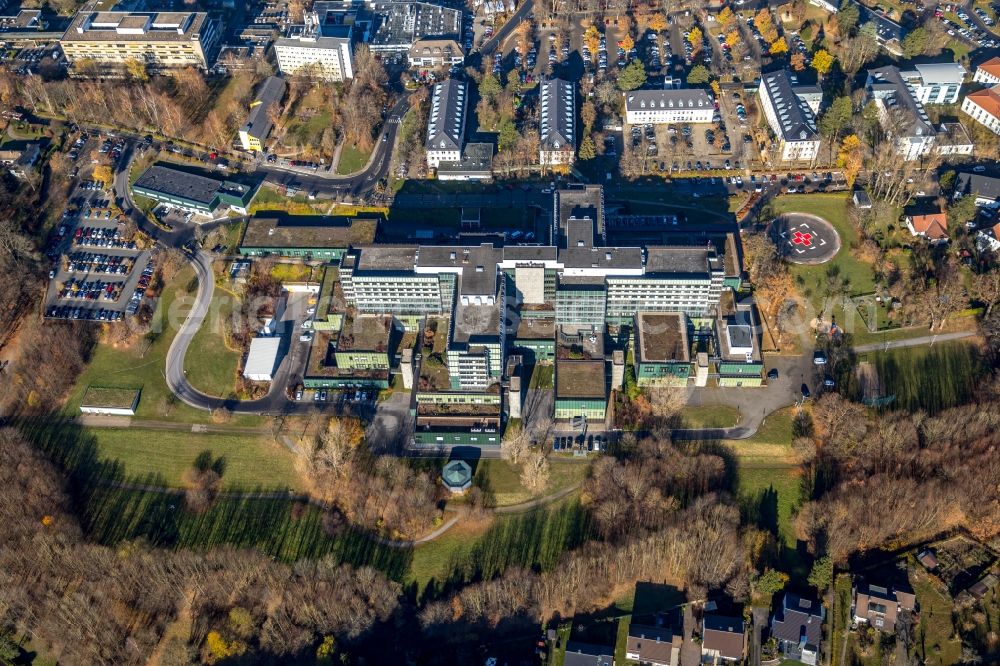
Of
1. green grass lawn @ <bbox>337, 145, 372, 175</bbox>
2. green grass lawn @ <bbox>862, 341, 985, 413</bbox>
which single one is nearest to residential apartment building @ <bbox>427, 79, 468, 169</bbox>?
green grass lawn @ <bbox>337, 145, 372, 175</bbox>

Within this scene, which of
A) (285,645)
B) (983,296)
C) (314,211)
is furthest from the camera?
(314,211)

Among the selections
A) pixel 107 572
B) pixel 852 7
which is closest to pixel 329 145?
pixel 107 572

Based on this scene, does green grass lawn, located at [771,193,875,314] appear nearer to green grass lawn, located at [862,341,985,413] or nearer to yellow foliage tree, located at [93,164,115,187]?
green grass lawn, located at [862,341,985,413]

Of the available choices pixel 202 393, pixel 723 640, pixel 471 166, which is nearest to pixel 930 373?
pixel 723 640

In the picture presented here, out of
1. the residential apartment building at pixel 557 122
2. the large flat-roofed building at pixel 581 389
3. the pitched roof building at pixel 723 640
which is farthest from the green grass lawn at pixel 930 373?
the residential apartment building at pixel 557 122

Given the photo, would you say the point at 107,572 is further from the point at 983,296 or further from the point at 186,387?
the point at 983,296
